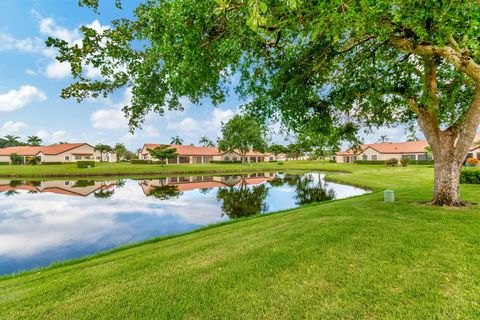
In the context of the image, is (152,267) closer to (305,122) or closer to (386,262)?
(386,262)

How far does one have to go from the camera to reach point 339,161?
80562 millimetres

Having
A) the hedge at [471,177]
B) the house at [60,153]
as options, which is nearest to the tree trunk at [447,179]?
the hedge at [471,177]

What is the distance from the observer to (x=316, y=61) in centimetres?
745

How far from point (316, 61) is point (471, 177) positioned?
16981mm

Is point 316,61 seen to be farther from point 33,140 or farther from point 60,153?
point 33,140

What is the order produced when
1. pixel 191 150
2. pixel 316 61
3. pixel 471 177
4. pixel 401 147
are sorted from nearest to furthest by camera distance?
pixel 316 61 < pixel 471 177 < pixel 401 147 < pixel 191 150

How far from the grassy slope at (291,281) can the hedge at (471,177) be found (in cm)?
1411

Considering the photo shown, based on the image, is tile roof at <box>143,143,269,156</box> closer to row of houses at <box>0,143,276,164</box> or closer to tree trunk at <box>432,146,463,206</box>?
row of houses at <box>0,143,276,164</box>

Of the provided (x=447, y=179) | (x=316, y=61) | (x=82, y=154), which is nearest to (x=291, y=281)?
(x=316, y=61)

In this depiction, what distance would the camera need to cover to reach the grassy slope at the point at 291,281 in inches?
134

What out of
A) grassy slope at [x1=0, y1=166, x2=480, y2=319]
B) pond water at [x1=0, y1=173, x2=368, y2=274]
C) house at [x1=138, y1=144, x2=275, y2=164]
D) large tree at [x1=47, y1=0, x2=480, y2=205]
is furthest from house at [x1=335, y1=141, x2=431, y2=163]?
grassy slope at [x1=0, y1=166, x2=480, y2=319]

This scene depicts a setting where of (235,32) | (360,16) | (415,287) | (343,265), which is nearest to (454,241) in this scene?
(415,287)

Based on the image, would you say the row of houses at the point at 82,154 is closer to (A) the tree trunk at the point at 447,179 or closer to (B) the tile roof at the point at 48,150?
(B) the tile roof at the point at 48,150

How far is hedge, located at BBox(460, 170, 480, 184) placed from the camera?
16.4 meters
